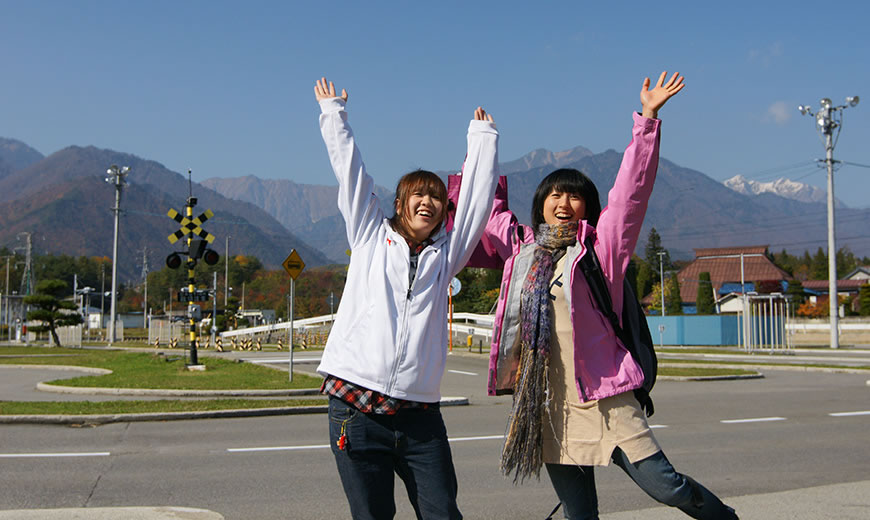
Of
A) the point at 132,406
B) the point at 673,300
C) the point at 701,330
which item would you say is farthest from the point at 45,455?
the point at 673,300

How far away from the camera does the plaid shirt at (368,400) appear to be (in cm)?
308

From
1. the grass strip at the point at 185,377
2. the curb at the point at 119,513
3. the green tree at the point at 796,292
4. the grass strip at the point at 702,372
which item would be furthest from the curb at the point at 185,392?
the green tree at the point at 796,292

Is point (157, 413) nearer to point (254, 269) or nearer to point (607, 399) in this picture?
point (607, 399)

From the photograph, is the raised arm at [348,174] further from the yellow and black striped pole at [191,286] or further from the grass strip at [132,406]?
the yellow and black striped pole at [191,286]

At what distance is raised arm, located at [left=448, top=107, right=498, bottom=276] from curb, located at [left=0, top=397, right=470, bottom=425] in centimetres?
875

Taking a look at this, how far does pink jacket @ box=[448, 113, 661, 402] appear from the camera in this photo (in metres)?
3.40

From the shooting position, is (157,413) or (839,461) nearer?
(839,461)

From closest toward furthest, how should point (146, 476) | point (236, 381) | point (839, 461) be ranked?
1. point (146, 476)
2. point (839, 461)
3. point (236, 381)

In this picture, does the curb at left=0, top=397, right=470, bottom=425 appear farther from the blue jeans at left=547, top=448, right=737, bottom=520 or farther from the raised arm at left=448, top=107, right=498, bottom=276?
the raised arm at left=448, top=107, right=498, bottom=276

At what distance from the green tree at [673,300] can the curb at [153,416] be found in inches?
2620

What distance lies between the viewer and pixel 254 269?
5290 inches

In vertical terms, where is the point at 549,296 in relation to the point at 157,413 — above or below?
above

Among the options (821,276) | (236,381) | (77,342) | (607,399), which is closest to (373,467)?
(607,399)

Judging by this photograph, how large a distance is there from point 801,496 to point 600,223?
371cm
